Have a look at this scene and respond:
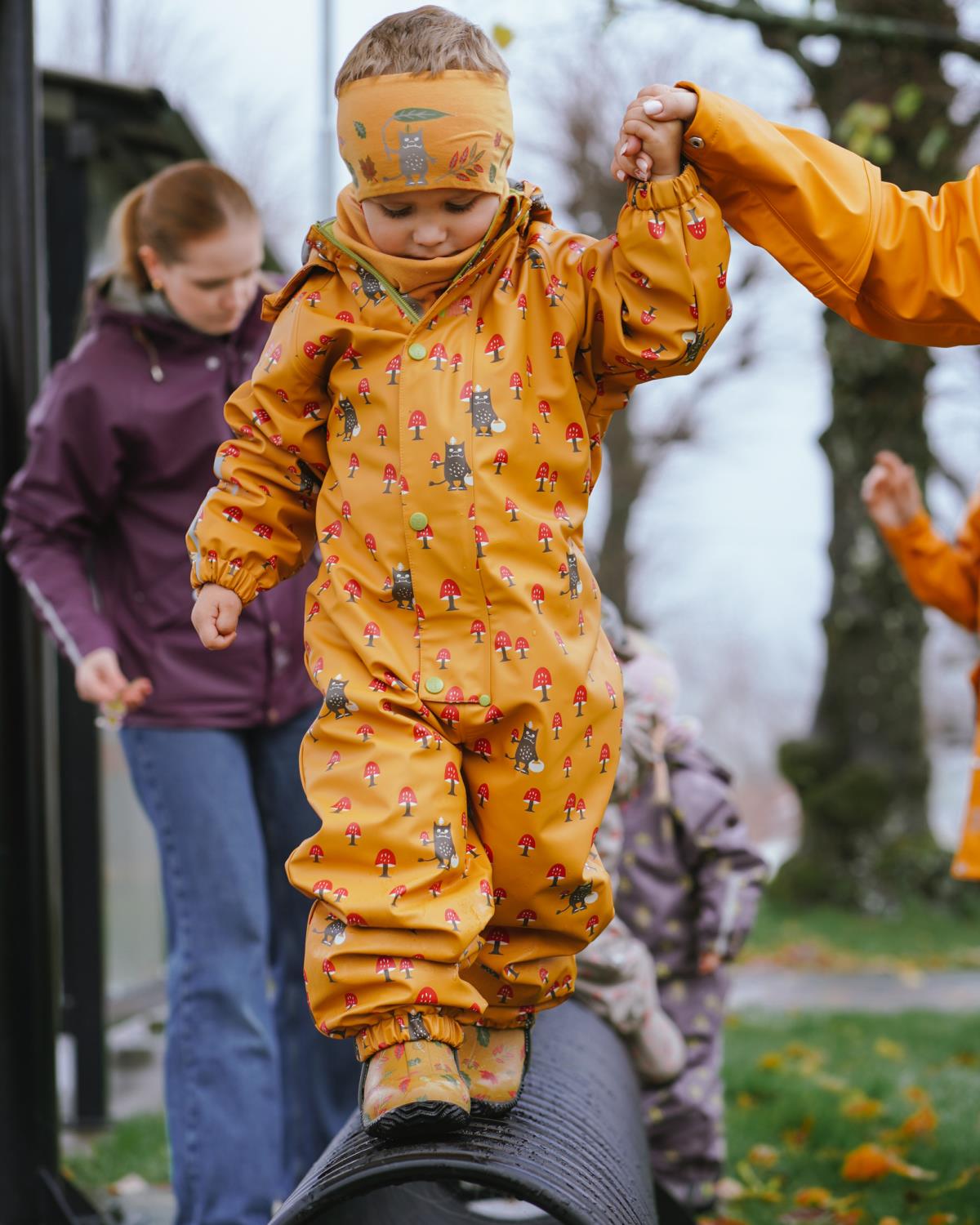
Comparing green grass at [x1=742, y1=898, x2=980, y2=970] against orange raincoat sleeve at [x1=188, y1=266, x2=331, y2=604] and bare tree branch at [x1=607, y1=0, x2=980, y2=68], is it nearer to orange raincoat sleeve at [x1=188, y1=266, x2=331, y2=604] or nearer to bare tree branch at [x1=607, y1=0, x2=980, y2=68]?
bare tree branch at [x1=607, y1=0, x2=980, y2=68]

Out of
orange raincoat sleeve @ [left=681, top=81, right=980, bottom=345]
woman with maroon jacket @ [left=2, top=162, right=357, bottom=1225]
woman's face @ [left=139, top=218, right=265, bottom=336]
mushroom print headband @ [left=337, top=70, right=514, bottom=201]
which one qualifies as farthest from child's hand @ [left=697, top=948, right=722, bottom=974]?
mushroom print headband @ [left=337, top=70, right=514, bottom=201]

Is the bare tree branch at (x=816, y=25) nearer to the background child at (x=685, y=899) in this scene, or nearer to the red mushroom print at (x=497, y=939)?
the background child at (x=685, y=899)

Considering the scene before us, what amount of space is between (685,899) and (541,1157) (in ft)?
6.86

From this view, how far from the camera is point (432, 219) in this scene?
2492 mm

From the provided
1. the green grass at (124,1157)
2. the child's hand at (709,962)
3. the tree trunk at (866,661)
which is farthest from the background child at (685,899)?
the tree trunk at (866,661)

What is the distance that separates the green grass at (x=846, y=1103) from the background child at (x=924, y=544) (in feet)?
3.00

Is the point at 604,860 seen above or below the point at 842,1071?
above

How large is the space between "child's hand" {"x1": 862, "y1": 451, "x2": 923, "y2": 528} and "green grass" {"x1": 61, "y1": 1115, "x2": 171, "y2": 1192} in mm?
2824

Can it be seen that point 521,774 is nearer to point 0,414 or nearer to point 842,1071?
point 0,414

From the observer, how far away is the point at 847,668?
12.1 m

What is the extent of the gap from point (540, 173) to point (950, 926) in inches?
460

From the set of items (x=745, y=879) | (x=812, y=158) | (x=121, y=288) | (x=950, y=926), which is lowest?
(x=950, y=926)

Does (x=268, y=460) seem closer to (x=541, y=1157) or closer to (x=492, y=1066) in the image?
(x=492, y=1066)

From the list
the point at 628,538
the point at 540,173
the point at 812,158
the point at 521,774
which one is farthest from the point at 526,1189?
the point at 628,538
